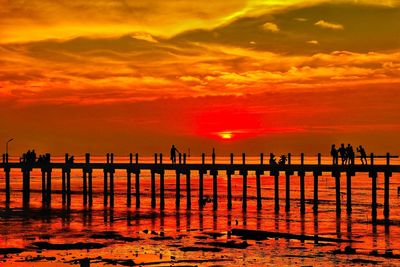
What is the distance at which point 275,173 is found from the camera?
60.6 m

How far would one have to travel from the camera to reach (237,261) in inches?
1262

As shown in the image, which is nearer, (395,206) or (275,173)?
(275,173)

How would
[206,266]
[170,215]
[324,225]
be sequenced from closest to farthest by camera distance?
[206,266]
[324,225]
[170,215]

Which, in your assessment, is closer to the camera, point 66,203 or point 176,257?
point 176,257

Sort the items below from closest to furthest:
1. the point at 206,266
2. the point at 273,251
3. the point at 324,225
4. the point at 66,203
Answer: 1. the point at 206,266
2. the point at 273,251
3. the point at 324,225
4. the point at 66,203

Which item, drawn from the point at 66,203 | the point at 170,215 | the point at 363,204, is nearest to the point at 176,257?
the point at 170,215

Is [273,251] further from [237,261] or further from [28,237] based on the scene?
[28,237]

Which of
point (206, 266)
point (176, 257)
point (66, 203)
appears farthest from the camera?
point (66, 203)

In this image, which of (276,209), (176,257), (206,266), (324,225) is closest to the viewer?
(206,266)

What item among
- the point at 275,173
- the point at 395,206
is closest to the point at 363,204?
the point at 395,206

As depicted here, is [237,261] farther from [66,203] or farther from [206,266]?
[66,203]

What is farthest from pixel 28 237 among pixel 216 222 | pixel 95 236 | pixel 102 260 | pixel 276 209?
pixel 276 209

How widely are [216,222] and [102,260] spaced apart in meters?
18.3

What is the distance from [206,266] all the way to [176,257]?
8.77 ft
